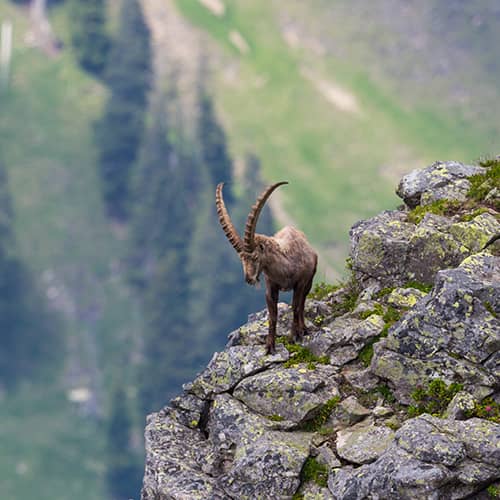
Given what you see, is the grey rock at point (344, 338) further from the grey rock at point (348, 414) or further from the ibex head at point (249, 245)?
the ibex head at point (249, 245)

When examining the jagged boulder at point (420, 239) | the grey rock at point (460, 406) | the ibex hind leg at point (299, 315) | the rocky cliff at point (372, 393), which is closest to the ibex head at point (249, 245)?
the ibex hind leg at point (299, 315)

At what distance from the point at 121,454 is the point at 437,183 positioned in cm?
16892

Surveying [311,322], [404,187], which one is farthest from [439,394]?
[404,187]

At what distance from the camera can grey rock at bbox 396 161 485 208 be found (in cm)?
2825

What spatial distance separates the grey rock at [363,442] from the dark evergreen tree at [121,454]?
16848 cm

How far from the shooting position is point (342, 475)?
20406 millimetres

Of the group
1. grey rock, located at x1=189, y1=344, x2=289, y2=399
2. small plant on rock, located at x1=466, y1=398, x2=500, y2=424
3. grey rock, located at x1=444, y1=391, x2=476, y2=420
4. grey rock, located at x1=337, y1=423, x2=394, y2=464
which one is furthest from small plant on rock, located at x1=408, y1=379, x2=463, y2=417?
grey rock, located at x1=189, y1=344, x2=289, y2=399

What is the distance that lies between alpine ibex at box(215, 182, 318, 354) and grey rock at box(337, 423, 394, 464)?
12.9ft

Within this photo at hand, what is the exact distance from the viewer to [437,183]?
28703 mm

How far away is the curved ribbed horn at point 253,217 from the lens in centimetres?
2275

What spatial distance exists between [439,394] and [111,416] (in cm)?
17532

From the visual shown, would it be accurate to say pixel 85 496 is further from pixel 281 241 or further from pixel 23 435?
pixel 281 241

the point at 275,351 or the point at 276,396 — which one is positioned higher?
the point at 275,351

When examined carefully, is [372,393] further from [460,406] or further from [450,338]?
[460,406]
